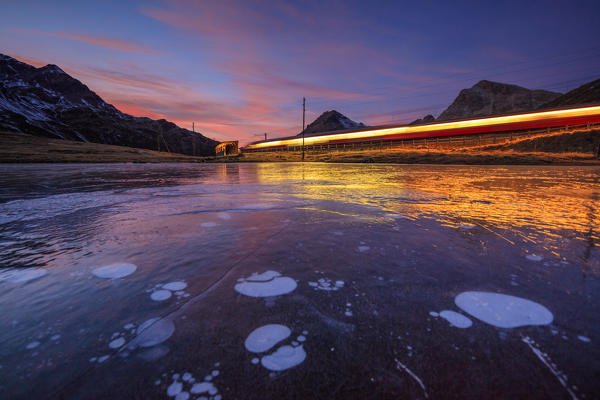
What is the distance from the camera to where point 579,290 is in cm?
114

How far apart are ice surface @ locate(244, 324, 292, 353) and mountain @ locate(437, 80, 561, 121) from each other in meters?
147

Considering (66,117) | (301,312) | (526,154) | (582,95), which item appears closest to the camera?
(301,312)

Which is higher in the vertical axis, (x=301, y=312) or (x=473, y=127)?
(x=473, y=127)

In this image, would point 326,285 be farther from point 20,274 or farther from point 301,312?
point 20,274

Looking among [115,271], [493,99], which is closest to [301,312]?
[115,271]

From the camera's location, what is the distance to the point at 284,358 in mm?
794

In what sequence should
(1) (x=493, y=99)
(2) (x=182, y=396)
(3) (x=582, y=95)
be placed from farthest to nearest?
(1) (x=493, y=99), (3) (x=582, y=95), (2) (x=182, y=396)

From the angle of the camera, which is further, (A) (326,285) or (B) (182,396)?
(A) (326,285)

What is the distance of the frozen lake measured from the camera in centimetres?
69

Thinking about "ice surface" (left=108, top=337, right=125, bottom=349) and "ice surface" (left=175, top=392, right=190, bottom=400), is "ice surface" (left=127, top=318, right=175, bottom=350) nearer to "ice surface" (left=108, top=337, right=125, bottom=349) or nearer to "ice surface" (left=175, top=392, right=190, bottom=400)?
"ice surface" (left=108, top=337, right=125, bottom=349)

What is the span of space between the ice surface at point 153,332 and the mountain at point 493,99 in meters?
148

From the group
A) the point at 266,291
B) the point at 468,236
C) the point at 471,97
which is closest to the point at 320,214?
the point at 468,236

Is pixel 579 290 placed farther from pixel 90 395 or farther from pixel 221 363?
pixel 90 395

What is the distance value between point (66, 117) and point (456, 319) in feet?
497
